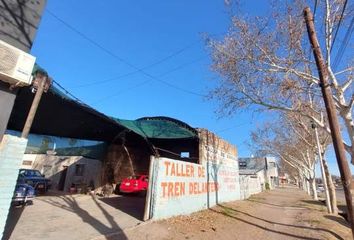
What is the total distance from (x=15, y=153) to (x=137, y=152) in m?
16.5

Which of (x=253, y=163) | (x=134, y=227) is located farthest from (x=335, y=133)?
(x=253, y=163)

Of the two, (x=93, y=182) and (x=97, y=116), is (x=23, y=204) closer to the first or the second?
(x=97, y=116)

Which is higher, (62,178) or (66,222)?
(62,178)

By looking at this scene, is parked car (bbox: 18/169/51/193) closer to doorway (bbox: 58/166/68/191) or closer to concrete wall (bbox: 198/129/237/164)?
doorway (bbox: 58/166/68/191)

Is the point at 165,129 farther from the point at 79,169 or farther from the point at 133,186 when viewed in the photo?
the point at 79,169

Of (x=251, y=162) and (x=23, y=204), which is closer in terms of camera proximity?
(x=23, y=204)

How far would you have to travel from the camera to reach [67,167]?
75.9 ft

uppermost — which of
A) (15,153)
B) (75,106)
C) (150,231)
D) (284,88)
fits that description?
(284,88)

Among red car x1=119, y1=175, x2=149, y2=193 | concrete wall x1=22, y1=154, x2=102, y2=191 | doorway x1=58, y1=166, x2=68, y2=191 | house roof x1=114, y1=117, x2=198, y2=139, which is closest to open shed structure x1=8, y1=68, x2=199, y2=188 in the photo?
house roof x1=114, y1=117, x2=198, y2=139

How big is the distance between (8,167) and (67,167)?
18.8 meters

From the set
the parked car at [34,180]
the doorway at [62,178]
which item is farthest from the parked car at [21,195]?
the doorway at [62,178]

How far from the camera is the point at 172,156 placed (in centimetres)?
2127

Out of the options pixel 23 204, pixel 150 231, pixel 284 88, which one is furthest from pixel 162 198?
pixel 284 88

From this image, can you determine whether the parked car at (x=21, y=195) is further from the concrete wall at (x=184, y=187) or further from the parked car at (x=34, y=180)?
the parked car at (x=34, y=180)
